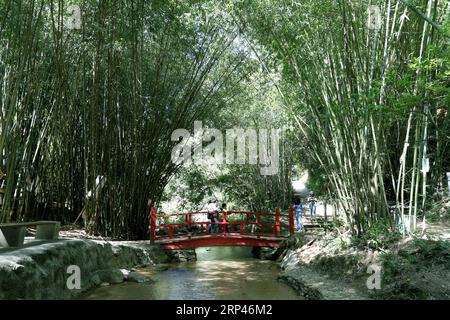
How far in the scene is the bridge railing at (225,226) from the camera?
756 centimetres

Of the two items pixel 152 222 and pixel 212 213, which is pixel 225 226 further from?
pixel 152 222

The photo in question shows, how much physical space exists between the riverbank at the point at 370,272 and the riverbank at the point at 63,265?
2.21 m

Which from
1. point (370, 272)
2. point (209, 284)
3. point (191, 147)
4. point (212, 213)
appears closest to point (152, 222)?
point (212, 213)

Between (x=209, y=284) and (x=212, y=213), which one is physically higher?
(x=212, y=213)

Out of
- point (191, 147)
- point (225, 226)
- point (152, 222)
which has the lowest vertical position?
point (225, 226)

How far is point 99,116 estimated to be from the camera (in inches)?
259

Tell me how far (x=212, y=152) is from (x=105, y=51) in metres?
6.28

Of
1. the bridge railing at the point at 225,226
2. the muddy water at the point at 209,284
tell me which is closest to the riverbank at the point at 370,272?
the muddy water at the point at 209,284

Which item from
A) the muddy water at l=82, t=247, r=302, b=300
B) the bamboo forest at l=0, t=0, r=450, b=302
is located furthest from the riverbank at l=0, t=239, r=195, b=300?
the muddy water at l=82, t=247, r=302, b=300

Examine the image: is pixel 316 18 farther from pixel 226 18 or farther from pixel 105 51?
pixel 105 51

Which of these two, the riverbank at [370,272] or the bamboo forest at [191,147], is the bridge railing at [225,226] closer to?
the bamboo forest at [191,147]

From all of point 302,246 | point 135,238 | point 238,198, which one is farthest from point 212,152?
point 302,246

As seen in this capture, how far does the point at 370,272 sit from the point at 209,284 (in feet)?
7.02

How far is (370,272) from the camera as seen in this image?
169 inches
